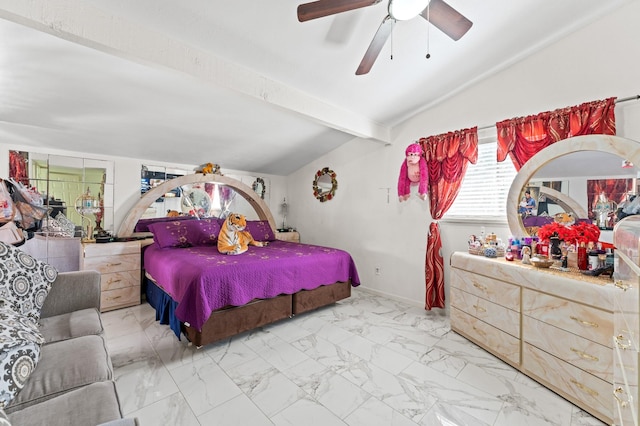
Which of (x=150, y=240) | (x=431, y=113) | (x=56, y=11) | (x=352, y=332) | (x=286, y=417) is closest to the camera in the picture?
(x=56, y=11)

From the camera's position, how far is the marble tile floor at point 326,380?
154 cm

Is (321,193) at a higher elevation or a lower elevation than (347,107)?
lower

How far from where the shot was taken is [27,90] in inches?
82.0

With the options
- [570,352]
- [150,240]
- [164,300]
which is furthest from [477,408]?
[150,240]

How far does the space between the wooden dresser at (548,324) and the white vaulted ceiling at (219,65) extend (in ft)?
6.07

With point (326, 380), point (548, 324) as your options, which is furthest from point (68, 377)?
point (548, 324)

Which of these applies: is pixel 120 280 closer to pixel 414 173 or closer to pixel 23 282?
pixel 23 282

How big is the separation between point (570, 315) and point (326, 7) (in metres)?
2.31

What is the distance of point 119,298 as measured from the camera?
3092 millimetres

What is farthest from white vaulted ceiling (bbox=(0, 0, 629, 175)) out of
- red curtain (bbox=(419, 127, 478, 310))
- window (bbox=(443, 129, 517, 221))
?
window (bbox=(443, 129, 517, 221))

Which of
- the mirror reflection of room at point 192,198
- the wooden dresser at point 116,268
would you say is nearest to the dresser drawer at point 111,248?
the wooden dresser at point 116,268

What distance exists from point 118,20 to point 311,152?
3.06 meters

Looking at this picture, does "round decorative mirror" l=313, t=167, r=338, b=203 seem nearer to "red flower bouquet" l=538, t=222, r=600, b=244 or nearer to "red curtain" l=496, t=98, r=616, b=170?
"red curtain" l=496, t=98, r=616, b=170

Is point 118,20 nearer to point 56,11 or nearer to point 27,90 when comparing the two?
point 56,11
